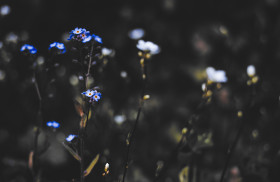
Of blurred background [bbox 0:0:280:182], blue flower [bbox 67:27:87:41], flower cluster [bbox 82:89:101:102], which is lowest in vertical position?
blurred background [bbox 0:0:280:182]

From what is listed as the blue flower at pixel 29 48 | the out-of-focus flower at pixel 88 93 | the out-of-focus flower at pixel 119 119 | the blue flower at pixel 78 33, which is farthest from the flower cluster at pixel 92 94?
the out-of-focus flower at pixel 119 119

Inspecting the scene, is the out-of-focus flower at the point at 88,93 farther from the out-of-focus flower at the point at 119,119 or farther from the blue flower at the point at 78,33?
the out-of-focus flower at the point at 119,119

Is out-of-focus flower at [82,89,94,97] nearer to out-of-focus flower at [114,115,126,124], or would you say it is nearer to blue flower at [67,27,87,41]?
blue flower at [67,27,87,41]

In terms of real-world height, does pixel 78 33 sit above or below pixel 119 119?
above

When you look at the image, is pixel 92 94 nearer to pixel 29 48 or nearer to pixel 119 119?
pixel 29 48

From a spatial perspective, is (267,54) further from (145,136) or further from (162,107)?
(145,136)

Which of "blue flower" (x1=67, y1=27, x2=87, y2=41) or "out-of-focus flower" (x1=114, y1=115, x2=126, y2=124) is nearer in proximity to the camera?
"blue flower" (x1=67, y1=27, x2=87, y2=41)

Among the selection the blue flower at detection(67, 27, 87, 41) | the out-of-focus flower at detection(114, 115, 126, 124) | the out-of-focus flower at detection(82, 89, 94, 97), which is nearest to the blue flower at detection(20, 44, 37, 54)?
the blue flower at detection(67, 27, 87, 41)

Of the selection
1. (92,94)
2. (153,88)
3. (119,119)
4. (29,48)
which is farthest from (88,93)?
(153,88)
